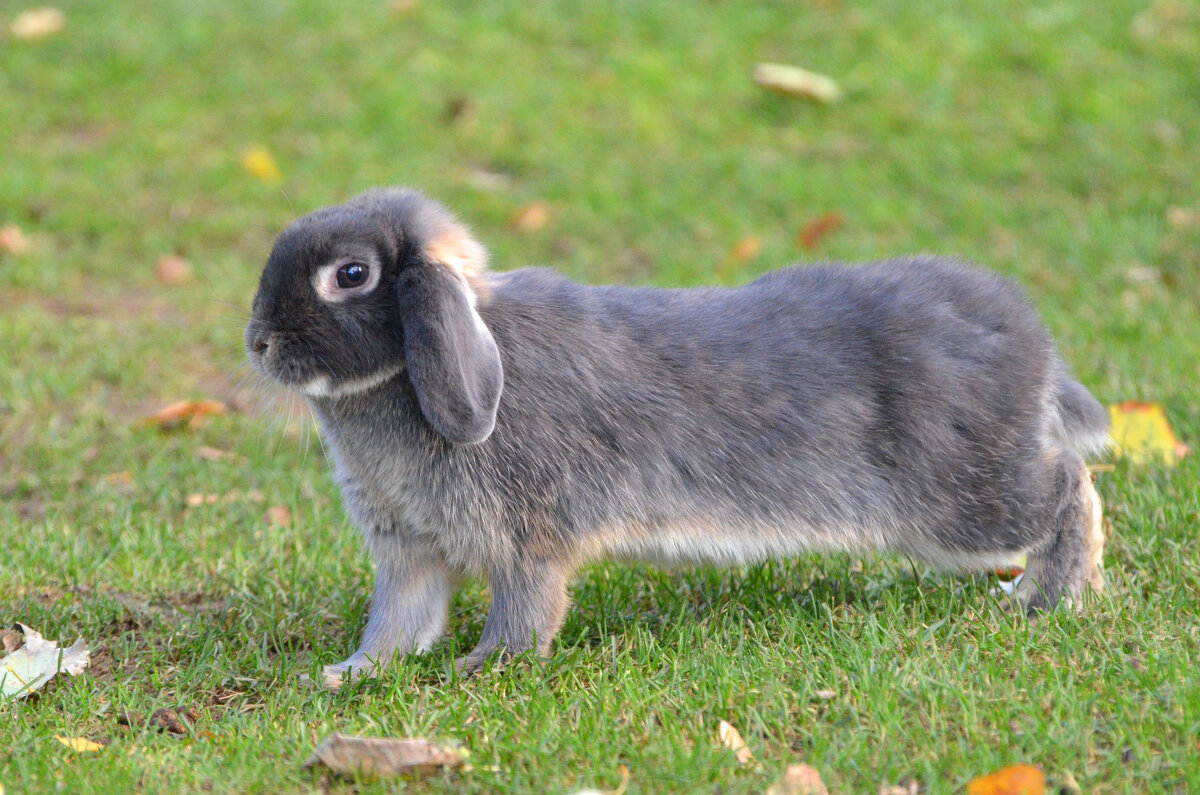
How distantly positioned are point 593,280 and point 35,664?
377cm

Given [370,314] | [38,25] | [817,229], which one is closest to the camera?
[370,314]

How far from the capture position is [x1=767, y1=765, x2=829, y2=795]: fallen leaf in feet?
8.72

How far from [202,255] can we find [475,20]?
2889 millimetres

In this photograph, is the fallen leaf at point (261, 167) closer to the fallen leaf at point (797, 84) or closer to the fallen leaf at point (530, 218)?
the fallen leaf at point (530, 218)

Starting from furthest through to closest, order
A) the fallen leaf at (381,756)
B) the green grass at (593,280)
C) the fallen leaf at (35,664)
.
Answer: the fallen leaf at (35,664) → the green grass at (593,280) → the fallen leaf at (381,756)

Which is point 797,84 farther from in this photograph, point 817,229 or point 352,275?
point 352,275

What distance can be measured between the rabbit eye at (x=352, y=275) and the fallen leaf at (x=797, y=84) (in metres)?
5.30

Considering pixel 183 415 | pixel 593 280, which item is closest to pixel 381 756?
pixel 183 415

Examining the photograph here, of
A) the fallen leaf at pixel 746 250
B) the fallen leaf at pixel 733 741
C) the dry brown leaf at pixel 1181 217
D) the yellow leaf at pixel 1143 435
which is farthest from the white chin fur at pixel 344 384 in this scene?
the dry brown leaf at pixel 1181 217

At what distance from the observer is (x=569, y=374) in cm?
330

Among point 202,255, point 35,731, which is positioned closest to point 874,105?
point 202,255

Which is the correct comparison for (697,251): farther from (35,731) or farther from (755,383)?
(35,731)

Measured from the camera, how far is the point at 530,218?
7.15 meters

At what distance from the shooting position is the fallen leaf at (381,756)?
9.10 ft
